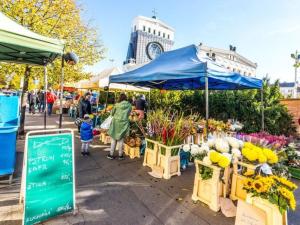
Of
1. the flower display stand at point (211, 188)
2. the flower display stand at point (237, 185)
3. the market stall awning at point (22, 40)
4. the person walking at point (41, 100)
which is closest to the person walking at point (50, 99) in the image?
the person walking at point (41, 100)

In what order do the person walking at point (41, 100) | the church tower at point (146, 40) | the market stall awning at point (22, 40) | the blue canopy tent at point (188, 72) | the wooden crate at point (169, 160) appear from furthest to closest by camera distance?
1. the church tower at point (146, 40)
2. the person walking at point (41, 100)
3. the blue canopy tent at point (188, 72)
4. the wooden crate at point (169, 160)
5. the market stall awning at point (22, 40)

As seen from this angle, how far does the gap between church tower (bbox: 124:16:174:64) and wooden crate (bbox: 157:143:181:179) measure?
8384cm

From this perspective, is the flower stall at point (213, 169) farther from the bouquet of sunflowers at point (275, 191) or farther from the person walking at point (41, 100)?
the person walking at point (41, 100)

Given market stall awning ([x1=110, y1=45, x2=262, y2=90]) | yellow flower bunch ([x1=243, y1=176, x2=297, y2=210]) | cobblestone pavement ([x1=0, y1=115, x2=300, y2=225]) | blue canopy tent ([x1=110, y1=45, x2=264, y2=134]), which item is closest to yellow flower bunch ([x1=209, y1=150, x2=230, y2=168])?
yellow flower bunch ([x1=243, y1=176, x2=297, y2=210])

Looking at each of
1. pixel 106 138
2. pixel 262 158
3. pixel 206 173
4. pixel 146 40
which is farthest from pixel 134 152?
pixel 146 40

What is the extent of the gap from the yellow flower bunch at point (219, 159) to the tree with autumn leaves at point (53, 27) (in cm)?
609

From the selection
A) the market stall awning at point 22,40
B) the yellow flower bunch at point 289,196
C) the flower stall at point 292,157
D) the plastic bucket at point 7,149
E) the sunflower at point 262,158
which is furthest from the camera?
the flower stall at point 292,157

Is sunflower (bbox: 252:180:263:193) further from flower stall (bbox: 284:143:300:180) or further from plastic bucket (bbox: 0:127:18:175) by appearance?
plastic bucket (bbox: 0:127:18:175)

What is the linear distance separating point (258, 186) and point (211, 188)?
43.1 inches

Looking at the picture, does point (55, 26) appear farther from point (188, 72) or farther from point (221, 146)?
point (221, 146)

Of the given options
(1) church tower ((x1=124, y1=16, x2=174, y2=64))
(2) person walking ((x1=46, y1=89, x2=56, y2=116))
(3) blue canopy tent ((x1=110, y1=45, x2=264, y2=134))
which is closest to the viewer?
(3) blue canopy tent ((x1=110, y1=45, x2=264, y2=134))

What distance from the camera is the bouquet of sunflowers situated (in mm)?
2119

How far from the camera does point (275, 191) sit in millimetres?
2223

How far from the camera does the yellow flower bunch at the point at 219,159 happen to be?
2.96 m
